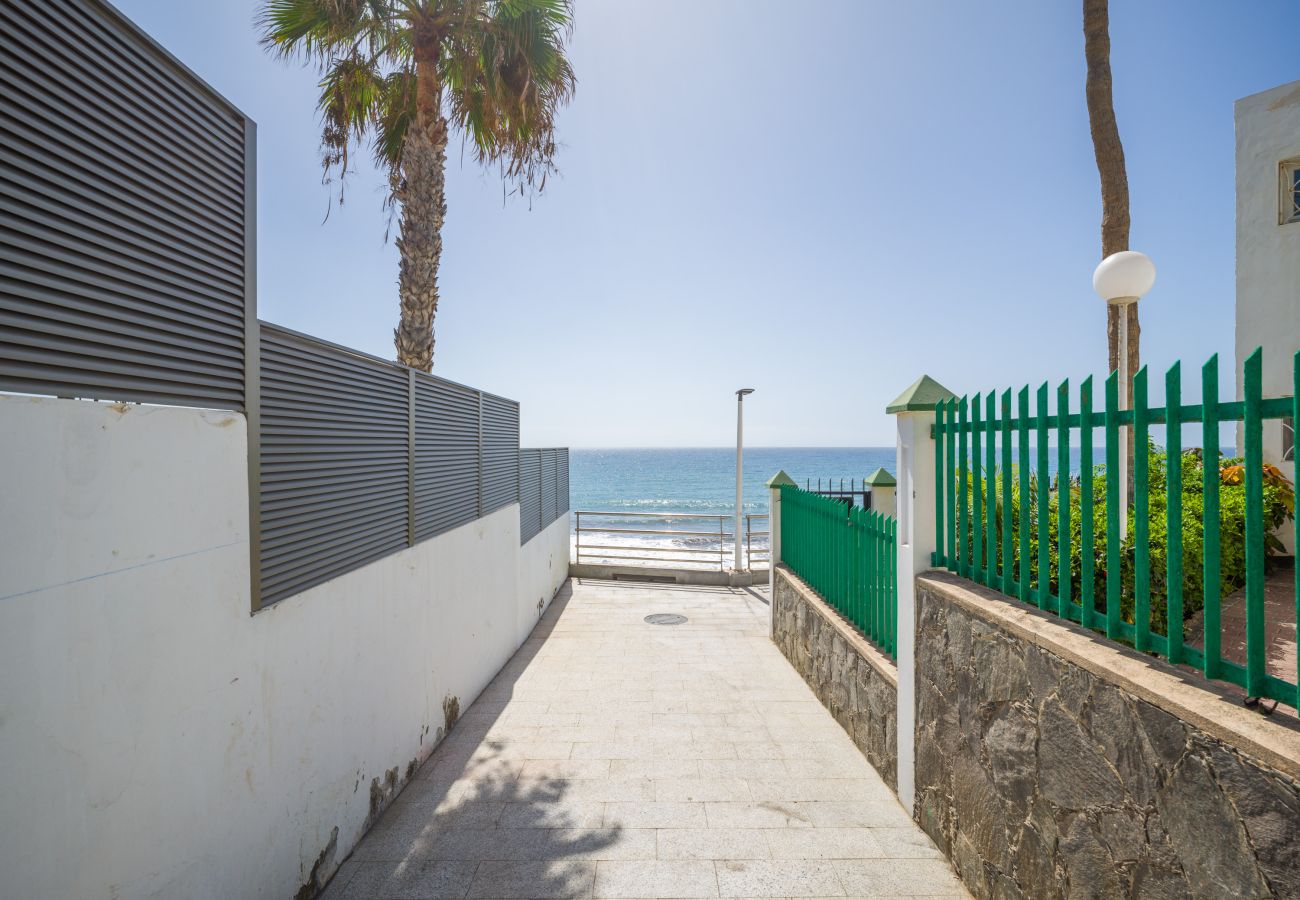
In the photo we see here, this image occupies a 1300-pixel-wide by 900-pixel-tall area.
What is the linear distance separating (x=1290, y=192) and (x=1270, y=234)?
0.47 meters

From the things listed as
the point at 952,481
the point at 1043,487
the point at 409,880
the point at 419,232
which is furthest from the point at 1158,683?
the point at 419,232

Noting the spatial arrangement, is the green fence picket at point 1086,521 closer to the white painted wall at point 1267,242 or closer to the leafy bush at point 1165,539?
the leafy bush at point 1165,539

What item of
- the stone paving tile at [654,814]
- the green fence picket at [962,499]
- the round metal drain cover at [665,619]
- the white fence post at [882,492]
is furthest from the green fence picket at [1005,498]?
the round metal drain cover at [665,619]

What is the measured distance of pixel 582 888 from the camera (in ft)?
10.3

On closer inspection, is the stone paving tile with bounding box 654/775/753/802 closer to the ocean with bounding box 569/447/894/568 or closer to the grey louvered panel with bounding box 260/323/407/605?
the grey louvered panel with bounding box 260/323/407/605

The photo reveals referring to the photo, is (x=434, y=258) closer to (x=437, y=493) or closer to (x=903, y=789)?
(x=437, y=493)

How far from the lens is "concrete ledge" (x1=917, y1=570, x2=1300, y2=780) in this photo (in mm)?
1589

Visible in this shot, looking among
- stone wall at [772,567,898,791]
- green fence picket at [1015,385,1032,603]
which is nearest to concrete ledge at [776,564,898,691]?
stone wall at [772,567,898,791]

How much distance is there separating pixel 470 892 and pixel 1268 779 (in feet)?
11.0

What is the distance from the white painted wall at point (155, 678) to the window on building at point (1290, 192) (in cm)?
988

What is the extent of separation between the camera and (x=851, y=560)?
17.7 feet

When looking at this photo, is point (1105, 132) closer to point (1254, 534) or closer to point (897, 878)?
point (1254, 534)

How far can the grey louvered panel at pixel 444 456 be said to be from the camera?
4.99m

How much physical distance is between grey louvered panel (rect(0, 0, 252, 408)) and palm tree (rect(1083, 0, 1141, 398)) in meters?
7.86
